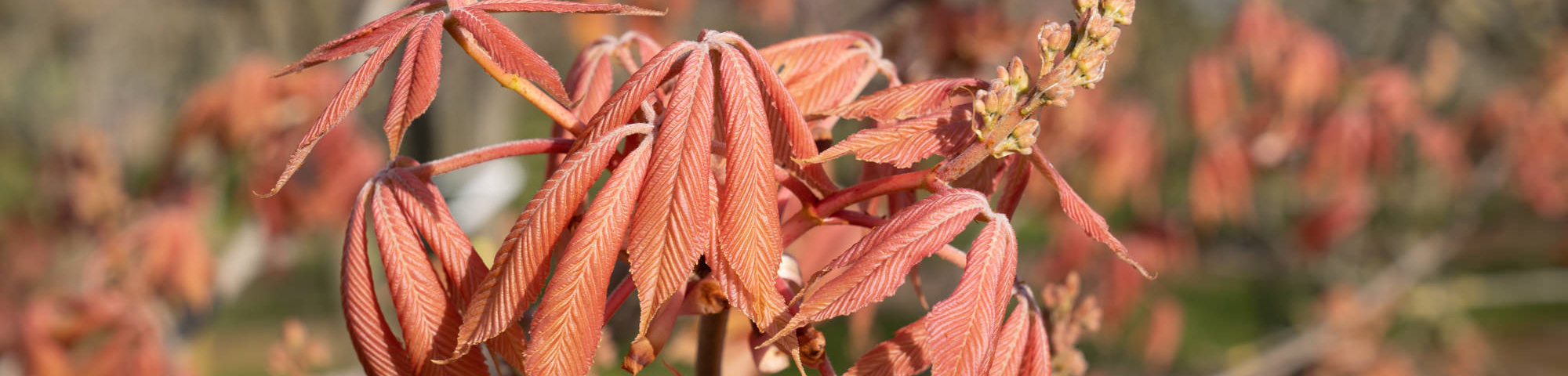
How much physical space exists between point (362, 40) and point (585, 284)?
0.78 ft

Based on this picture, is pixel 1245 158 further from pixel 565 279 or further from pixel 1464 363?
pixel 565 279

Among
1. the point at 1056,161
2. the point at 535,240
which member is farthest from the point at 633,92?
the point at 1056,161

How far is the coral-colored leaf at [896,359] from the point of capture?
2.07 feet

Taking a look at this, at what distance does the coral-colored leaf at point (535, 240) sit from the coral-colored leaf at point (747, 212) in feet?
0.24

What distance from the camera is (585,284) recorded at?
0.54 metres

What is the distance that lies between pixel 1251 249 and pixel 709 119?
8.67m

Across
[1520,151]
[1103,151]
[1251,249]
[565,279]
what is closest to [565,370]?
[565,279]

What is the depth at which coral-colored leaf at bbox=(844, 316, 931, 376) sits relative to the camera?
0.63 meters

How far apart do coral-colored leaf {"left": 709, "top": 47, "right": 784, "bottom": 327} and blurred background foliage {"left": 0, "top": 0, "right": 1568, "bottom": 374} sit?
0.69m

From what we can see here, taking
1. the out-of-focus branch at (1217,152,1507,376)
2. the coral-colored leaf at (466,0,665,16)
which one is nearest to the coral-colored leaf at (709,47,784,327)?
the coral-colored leaf at (466,0,665,16)

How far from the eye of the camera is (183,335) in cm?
222

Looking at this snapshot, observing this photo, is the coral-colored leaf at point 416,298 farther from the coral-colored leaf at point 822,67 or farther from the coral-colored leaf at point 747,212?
the coral-colored leaf at point 822,67

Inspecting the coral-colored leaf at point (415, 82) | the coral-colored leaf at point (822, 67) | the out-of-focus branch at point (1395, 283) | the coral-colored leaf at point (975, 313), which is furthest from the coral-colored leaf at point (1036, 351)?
the out-of-focus branch at point (1395, 283)

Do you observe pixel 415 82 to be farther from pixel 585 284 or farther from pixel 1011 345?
pixel 1011 345
